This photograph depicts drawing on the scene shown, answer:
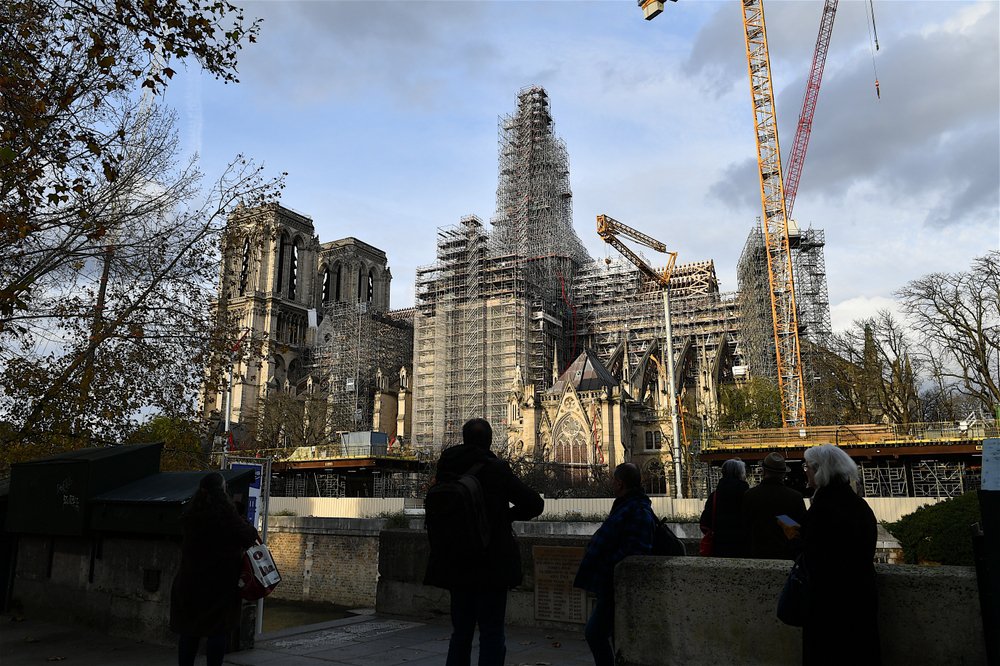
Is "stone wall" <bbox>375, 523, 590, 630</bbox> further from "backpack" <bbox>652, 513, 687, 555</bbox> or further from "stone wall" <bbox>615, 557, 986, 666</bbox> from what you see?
"stone wall" <bbox>615, 557, 986, 666</bbox>

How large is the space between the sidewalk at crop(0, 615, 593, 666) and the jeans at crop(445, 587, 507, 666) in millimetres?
2183

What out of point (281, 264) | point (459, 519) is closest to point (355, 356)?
point (281, 264)

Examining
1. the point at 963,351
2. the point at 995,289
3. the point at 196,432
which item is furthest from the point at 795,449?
the point at 196,432

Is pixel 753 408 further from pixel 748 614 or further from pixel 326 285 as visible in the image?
pixel 326 285

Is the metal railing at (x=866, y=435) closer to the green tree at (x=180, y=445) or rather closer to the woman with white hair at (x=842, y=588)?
the green tree at (x=180, y=445)

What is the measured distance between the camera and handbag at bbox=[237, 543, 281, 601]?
20.0 ft

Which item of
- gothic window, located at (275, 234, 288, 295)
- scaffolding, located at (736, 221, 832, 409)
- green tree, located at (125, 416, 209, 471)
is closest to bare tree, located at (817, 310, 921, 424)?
scaffolding, located at (736, 221, 832, 409)

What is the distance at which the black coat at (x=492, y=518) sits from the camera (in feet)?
16.1

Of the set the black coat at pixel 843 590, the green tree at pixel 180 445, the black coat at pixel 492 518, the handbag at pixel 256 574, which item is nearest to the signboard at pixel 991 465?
the black coat at pixel 843 590

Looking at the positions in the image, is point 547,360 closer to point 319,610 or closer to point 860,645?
point 319,610

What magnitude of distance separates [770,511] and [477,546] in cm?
269

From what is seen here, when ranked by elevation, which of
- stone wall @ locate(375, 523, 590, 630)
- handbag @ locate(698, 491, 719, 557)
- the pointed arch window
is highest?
the pointed arch window

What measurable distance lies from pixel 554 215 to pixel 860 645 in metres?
78.5

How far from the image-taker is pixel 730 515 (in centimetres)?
678
